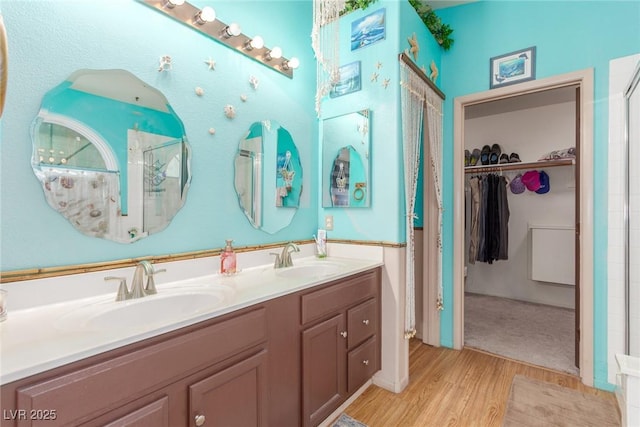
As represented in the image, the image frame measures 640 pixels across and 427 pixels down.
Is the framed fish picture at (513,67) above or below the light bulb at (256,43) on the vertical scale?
above

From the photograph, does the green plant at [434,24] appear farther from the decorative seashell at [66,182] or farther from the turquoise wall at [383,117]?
the decorative seashell at [66,182]

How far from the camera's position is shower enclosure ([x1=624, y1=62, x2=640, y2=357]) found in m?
1.80

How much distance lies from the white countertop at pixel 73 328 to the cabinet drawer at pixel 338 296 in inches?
3.2

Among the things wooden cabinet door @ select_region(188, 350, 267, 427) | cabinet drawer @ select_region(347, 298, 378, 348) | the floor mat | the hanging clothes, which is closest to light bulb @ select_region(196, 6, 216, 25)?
wooden cabinet door @ select_region(188, 350, 267, 427)

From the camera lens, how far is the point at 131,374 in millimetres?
854

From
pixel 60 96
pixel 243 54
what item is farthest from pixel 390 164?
pixel 60 96

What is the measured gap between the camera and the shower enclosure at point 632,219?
1.80 meters

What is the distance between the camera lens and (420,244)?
115 inches

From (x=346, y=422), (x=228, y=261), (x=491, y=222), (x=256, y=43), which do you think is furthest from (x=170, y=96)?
(x=491, y=222)

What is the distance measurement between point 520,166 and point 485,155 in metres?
0.45

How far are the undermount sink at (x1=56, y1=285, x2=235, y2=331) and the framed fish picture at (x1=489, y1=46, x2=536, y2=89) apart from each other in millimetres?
2619

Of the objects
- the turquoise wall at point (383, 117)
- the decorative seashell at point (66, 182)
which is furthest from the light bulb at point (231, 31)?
the decorative seashell at point (66, 182)

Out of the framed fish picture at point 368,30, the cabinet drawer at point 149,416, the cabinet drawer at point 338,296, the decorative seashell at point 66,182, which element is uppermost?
the framed fish picture at point 368,30

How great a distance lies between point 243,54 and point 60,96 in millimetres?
998
